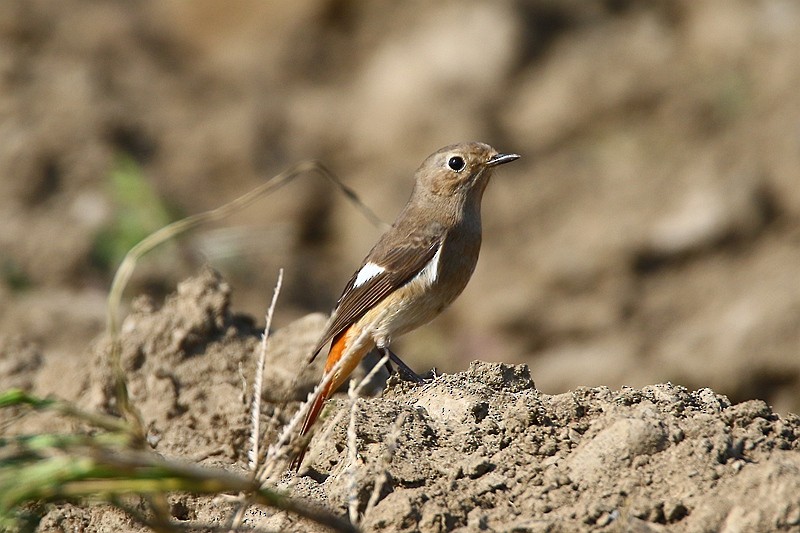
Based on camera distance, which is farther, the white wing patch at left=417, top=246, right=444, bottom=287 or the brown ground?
the brown ground

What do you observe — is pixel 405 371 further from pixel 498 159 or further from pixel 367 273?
pixel 498 159

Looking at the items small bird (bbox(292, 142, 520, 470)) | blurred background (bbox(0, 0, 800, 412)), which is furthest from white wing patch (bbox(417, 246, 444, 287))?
blurred background (bbox(0, 0, 800, 412))

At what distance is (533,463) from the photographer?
12.7ft

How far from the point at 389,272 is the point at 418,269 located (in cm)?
17

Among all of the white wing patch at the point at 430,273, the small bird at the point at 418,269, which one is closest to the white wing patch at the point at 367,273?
the small bird at the point at 418,269

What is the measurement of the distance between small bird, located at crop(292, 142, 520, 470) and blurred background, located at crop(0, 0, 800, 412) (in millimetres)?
2650

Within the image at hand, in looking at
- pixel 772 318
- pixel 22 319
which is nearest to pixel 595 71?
pixel 772 318

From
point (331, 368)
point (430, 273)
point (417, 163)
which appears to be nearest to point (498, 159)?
point (430, 273)

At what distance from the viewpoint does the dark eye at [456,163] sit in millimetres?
6629

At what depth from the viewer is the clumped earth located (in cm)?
349

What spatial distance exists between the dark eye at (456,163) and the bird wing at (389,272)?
0.49 meters

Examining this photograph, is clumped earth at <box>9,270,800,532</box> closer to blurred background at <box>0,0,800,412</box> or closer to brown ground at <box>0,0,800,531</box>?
brown ground at <box>0,0,800,531</box>

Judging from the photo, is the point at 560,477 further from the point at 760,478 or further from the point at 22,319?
the point at 22,319

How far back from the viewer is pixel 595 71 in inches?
464
